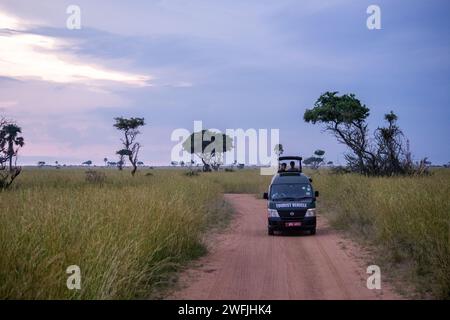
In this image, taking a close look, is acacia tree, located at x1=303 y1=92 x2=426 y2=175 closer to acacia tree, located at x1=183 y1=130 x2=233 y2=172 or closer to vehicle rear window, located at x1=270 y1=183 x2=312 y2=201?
vehicle rear window, located at x1=270 y1=183 x2=312 y2=201

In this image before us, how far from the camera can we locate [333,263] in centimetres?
1078

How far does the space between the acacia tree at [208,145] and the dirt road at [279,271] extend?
6248 cm

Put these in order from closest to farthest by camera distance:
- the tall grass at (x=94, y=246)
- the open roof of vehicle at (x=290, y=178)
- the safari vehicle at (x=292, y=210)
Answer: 1. the tall grass at (x=94, y=246)
2. the safari vehicle at (x=292, y=210)
3. the open roof of vehicle at (x=290, y=178)

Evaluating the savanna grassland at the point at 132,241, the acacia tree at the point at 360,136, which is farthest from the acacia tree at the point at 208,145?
the savanna grassland at the point at 132,241

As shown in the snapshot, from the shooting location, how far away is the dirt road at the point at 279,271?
821 cm

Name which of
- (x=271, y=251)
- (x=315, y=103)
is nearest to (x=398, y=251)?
(x=271, y=251)

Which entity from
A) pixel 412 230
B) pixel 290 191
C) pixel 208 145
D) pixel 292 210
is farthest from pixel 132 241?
pixel 208 145

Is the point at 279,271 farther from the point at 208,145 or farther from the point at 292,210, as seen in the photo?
the point at 208,145

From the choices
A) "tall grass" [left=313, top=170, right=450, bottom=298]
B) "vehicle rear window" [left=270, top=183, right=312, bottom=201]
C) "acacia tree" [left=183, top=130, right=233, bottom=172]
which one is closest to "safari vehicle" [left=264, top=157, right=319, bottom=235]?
"vehicle rear window" [left=270, top=183, right=312, bottom=201]

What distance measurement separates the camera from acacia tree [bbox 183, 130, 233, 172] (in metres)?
78.9

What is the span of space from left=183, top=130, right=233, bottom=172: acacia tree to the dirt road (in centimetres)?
6248

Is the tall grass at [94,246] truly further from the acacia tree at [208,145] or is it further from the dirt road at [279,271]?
the acacia tree at [208,145]
